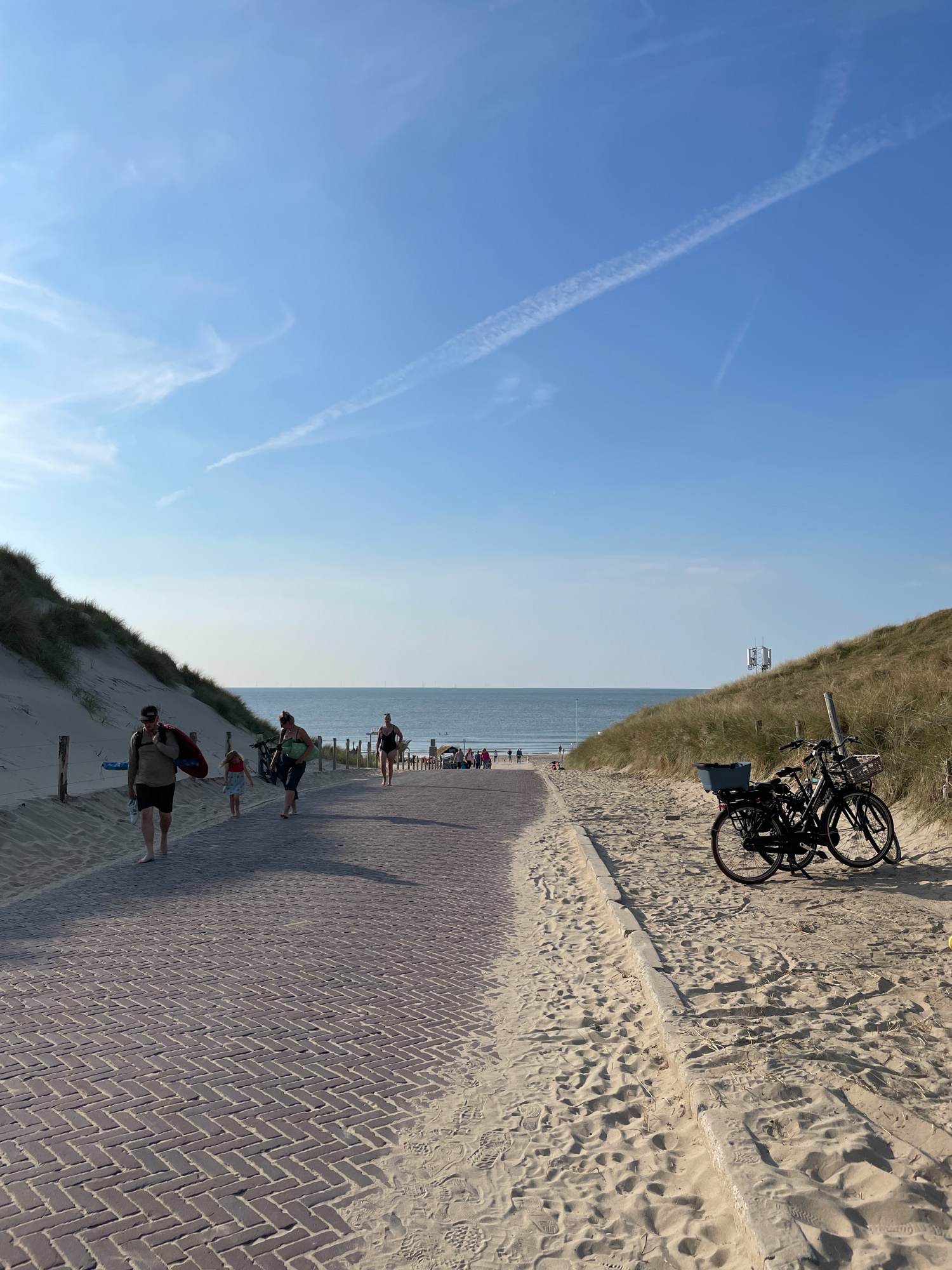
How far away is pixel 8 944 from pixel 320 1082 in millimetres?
3698

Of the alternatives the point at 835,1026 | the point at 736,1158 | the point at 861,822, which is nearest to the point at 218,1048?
the point at 736,1158

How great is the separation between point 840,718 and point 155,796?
10720 millimetres

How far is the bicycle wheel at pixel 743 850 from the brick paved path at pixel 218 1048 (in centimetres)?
247

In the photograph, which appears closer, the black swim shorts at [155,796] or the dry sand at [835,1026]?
the dry sand at [835,1026]

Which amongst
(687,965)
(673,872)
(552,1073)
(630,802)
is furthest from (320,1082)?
(630,802)

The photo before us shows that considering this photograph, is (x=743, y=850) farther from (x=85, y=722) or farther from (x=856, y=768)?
Answer: (x=85, y=722)

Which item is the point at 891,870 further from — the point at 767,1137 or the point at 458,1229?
the point at 458,1229

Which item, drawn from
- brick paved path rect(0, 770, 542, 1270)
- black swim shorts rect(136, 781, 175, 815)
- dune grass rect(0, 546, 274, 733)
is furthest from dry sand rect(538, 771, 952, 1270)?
dune grass rect(0, 546, 274, 733)

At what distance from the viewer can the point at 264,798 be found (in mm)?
19375

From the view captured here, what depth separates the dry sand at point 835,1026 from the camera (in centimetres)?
321

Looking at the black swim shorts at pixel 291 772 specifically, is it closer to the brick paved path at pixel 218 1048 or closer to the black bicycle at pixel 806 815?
the brick paved path at pixel 218 1048

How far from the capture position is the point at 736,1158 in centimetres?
348

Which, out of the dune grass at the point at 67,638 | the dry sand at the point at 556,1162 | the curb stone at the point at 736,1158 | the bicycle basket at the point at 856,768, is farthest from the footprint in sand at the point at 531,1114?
the dune grass at the point at 67,638

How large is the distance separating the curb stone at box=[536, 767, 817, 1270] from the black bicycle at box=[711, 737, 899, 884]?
3.59 meters
